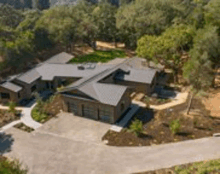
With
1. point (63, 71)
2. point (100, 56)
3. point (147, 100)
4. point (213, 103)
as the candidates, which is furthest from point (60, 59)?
point (213, 103)

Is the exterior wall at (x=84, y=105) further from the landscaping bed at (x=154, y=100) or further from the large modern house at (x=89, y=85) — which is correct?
the landscaping bed at (x=154, y=100)

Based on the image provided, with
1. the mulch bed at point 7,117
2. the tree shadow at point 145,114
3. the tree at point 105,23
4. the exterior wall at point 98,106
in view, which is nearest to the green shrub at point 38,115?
the mulch bed at point 7,117

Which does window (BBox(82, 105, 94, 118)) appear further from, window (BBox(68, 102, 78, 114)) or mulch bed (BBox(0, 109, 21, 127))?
mulch bed (BBox(0, 109, 21, 127))

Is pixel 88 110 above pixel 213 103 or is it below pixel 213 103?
above

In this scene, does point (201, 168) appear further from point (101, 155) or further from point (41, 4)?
point (41, 4)

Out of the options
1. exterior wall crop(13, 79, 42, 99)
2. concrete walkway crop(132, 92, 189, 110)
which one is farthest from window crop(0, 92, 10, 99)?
concrete walkway crop(132, 92, 189, 110)
